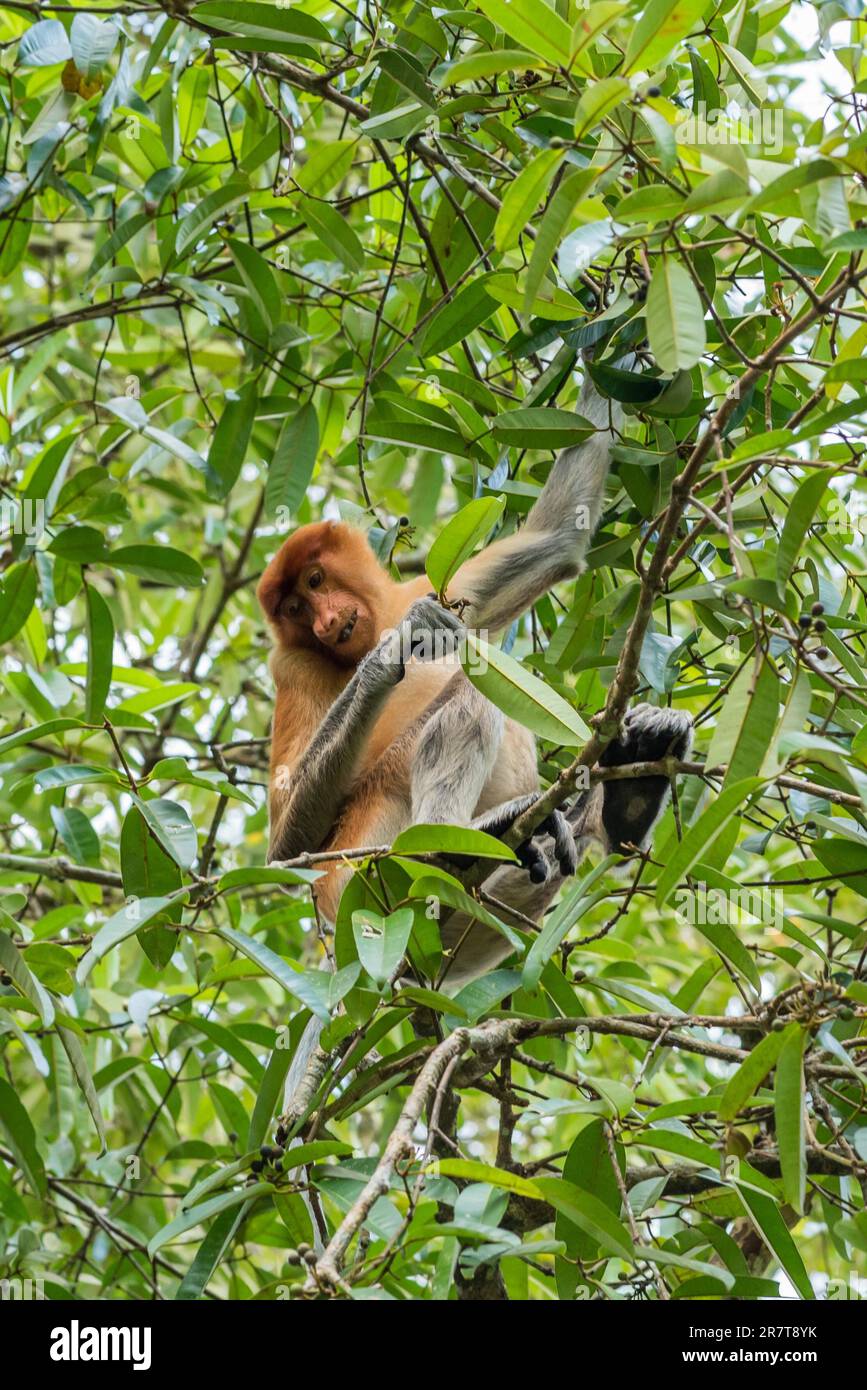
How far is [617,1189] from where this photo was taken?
2691 mm

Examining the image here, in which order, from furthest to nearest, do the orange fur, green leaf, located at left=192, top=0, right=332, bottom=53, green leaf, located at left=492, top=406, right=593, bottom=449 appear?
the orange fur
green leaf, located at left=192, top=0, right=332, bottom=53
green leaf, located at left=492, top=406, right=593, bottom=449

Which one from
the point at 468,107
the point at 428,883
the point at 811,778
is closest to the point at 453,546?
the point at 428,883

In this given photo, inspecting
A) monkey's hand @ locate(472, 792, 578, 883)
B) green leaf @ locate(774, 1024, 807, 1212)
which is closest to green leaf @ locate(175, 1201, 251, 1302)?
green leaf @ locate(774, 1024, 807, 1212)

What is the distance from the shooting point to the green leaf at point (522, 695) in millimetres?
2393

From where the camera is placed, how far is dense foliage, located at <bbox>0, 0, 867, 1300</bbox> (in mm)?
2229

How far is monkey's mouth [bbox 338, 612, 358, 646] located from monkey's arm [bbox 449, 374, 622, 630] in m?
0.87

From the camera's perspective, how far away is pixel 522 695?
2.44 metres

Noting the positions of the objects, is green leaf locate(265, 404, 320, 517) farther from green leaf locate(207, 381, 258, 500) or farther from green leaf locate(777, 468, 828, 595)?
green leaf locate(777, 468, 828, 595)

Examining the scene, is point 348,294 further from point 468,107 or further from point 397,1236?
point 397,1236

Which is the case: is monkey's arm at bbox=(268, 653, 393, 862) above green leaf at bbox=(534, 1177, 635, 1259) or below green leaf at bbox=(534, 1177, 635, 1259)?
above

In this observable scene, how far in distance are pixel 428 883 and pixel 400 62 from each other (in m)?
1.81

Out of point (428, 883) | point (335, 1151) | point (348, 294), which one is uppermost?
point (348, 294)

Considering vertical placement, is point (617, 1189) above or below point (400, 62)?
below

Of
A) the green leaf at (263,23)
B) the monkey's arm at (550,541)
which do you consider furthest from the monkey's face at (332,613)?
the green leaf at (263,23)
